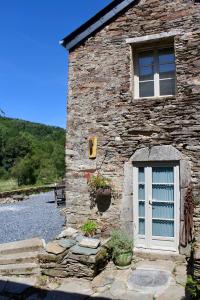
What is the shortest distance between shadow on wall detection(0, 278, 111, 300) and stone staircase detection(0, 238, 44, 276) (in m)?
0.47

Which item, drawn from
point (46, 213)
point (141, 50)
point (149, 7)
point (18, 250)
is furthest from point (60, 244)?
point (46, 213)

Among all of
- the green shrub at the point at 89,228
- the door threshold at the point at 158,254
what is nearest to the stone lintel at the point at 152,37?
the green shrub at the point at 89,228

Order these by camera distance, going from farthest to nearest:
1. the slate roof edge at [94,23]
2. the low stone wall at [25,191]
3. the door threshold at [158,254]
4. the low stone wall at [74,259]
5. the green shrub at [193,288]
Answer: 1. the low stone wall at [25,191]
2. the slate roof edge at [94,23]
3. the door threshold at [158,254]
4. the low stone wall at [74,259]
5. the green shrub at [193,288]

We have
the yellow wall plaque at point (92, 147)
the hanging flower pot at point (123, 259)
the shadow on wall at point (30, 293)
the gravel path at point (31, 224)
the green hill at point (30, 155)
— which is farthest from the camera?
the green hill at point (30, 155)

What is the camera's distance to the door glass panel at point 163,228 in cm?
739

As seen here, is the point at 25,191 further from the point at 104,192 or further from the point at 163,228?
the point at 163,228

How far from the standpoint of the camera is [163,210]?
748cm

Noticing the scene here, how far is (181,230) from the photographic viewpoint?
23.5ft

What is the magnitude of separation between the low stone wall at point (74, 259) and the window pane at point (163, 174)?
191 cm

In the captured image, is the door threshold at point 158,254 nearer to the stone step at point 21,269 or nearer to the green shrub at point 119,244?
the green shrub at point 119,244

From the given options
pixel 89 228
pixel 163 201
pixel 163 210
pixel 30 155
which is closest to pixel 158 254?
pixel 163 210

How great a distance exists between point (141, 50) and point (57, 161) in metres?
33.4

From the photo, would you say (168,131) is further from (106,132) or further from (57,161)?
(57,161)

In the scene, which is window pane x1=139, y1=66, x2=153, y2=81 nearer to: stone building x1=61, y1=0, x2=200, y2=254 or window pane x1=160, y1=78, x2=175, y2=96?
stone building x1=61, y1=0, x2=200, y2=254
